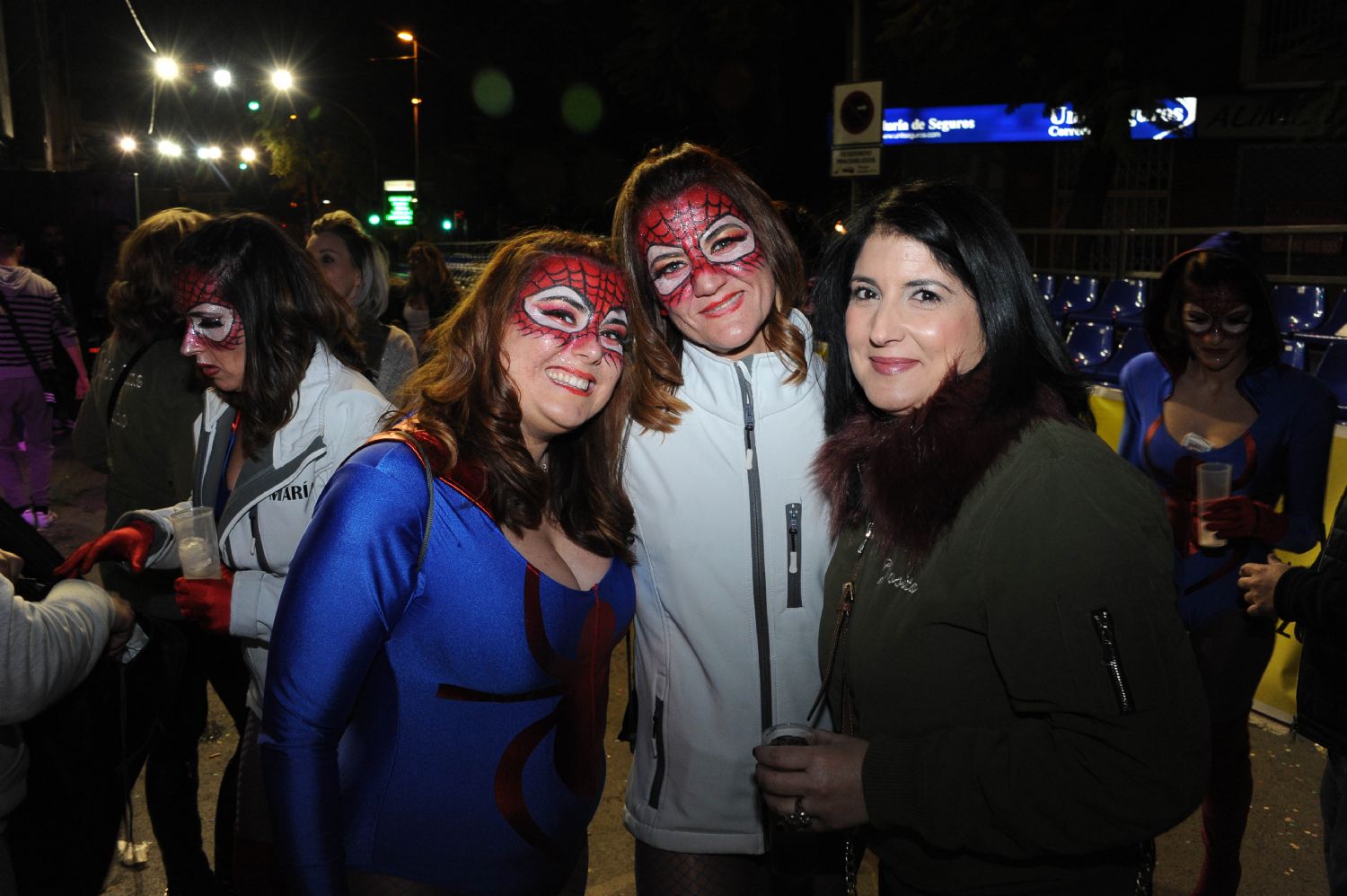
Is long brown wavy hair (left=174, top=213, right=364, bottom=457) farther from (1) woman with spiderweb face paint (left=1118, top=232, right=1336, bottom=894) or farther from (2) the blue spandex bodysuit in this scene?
(2) the blue spandex bodysuit

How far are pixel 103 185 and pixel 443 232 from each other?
25.0m

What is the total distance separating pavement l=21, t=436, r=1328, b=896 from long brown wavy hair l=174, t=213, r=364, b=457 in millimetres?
2001

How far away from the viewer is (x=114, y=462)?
3.70m

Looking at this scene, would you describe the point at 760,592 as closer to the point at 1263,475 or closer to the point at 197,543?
the point at 197,543

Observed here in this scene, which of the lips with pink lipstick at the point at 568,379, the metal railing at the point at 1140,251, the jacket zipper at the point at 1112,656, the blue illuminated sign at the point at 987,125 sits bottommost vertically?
the jacket zipper at the point at 1112,656

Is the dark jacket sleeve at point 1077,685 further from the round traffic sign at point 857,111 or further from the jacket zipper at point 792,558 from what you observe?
the round traffic sign at point 857,111

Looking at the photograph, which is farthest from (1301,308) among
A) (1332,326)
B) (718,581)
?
(718,581)

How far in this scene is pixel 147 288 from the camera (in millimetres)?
3771

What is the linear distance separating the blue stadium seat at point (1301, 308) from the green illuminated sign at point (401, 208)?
79.3 feet

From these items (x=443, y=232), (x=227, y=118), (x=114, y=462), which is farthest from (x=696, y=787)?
(x=227, y=118)

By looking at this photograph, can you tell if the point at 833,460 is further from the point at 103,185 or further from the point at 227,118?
the point at 227,118

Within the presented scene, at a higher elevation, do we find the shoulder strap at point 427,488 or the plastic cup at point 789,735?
the shoulder strap at point 427,488

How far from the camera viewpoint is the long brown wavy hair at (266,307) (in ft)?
9.01

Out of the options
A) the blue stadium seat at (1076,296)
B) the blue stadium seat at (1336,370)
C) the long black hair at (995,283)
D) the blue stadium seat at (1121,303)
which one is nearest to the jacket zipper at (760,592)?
the long black hair at (995,283)
